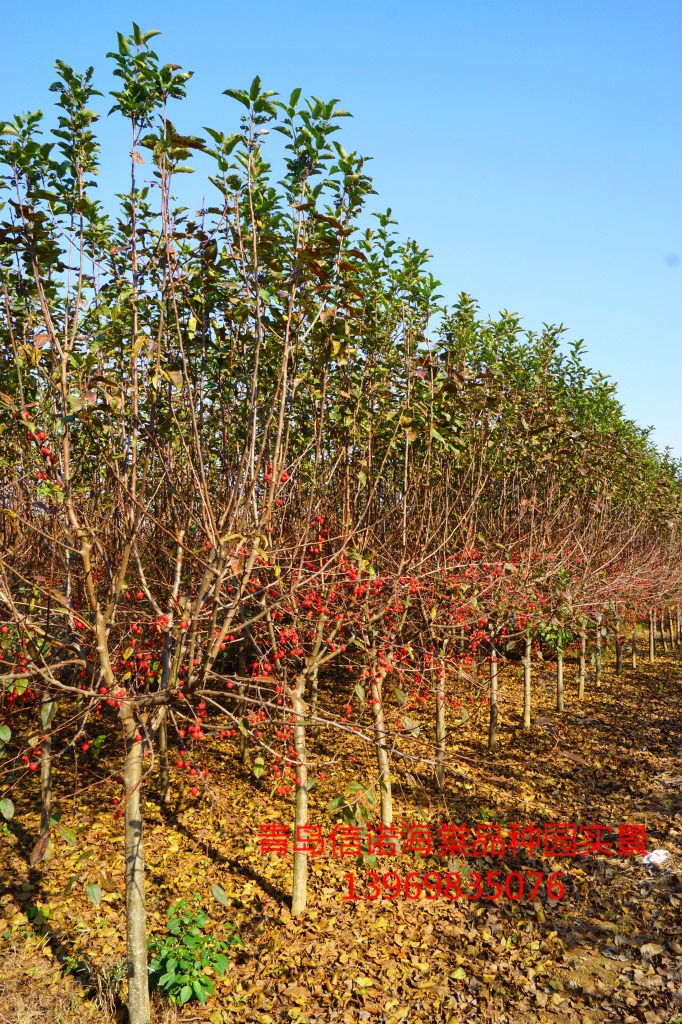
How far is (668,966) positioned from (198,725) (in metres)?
4.78

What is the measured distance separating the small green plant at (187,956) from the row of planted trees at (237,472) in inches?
23.8

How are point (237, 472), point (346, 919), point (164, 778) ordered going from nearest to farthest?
point (237, 472) < point (346, 919) < point (164, 778)

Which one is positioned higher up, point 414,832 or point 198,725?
point 198,725

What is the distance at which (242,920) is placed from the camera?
613 cm

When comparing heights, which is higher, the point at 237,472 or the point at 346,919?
the point at 237,472

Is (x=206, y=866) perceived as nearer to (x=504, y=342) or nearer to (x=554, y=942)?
(x=554, y=942)

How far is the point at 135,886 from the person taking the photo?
4301 millimetres

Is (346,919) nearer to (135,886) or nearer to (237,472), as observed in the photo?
(135,886)

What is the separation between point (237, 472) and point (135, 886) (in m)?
2.85

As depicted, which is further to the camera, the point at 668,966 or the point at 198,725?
the point at 668,966

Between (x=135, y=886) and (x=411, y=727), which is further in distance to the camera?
(x=135, y=886)

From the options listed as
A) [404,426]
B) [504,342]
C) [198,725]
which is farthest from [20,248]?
[504,342]

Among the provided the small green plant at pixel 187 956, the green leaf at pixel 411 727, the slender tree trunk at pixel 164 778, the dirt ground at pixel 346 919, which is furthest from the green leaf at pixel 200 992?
the slender tree trunk at pixel 164 778

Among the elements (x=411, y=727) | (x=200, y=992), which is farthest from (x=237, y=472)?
(x=200, y=992)
